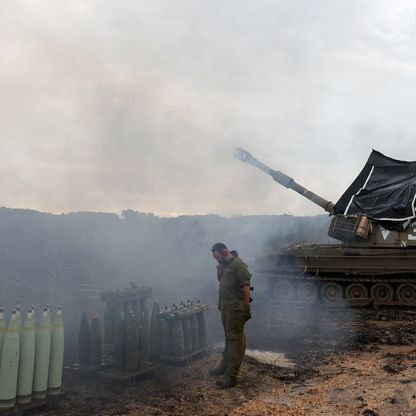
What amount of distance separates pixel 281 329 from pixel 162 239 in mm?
18041

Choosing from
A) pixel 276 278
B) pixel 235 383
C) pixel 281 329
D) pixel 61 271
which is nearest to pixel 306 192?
pixel 276 278

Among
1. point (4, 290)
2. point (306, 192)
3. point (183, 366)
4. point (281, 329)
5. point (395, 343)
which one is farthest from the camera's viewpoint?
point (306, 192)

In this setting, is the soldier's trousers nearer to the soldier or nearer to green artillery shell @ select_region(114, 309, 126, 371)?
the soldier

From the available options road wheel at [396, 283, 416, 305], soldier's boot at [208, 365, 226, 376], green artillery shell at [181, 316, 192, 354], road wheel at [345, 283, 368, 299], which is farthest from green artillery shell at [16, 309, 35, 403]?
road wheel at [396, 283, 416, 305]

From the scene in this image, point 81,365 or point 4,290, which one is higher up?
point 4,290

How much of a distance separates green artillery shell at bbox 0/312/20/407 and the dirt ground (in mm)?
648

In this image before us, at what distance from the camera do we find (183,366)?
318 inches

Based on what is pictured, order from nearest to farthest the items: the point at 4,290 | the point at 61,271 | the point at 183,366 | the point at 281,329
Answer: the point at 183,366
the point at 281,329
the point at 4,290
the point at 61,271

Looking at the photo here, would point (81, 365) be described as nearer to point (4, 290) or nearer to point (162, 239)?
point (4, 290)

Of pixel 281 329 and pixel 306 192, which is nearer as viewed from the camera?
pixel 281 329

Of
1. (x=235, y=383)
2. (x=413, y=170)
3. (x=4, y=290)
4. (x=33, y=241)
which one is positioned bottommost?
(x=235, y=383)

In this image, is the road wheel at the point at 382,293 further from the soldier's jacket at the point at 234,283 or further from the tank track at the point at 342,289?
the soldier's jacket at the point at 234,283

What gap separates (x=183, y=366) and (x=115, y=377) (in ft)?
4.58

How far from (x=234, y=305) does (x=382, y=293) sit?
958cm
